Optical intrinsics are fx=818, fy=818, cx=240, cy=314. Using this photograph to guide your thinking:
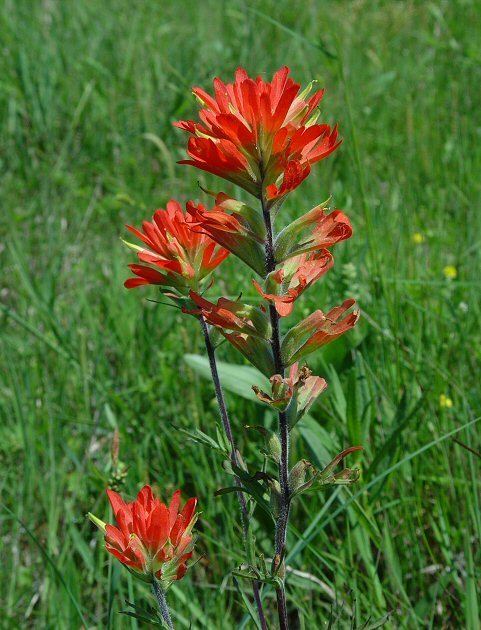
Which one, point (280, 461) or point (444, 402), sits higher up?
point (280, 461)

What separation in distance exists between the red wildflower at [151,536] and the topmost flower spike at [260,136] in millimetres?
464

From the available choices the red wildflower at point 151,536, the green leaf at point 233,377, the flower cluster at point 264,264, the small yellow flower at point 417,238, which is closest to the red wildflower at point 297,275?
the flower cluster at point 264,264

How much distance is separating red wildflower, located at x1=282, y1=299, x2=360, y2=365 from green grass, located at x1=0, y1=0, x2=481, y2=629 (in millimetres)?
421

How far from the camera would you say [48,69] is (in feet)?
12.2

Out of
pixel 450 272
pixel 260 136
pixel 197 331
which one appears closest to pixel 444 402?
pixel 450 272

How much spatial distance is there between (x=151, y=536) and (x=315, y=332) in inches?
14.2

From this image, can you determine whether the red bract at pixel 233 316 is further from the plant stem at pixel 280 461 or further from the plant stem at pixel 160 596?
the plant stem at pixel 160 596

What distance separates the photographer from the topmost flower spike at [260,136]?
3.27ft

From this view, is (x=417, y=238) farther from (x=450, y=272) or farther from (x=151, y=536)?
(x=151, y=536)

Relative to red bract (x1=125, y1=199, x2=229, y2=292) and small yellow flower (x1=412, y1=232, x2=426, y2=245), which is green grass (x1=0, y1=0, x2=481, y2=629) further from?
red bract (x1=125, y1=199, x2=229, y2=292)

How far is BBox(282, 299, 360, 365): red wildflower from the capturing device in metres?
1.10

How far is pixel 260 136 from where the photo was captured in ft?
3.35

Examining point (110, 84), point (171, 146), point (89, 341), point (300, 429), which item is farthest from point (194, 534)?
point (110, 84)

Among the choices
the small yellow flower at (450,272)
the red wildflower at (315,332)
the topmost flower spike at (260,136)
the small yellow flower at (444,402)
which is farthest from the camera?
the small yellow flower at (450,272)
